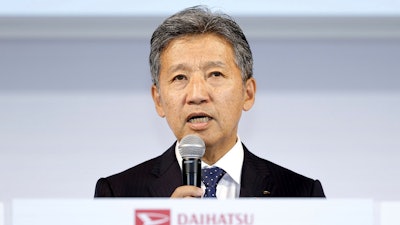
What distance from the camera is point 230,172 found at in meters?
2.55

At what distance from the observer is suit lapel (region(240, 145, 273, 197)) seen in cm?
253

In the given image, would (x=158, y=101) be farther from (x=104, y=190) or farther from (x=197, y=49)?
(x=104, y=190)

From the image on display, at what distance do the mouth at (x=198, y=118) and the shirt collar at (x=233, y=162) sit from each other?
0.45 feet

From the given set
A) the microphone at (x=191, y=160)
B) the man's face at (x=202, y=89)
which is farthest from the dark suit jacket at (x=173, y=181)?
the microphone at (x=191, y=160)

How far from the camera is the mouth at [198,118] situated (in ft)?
8.20

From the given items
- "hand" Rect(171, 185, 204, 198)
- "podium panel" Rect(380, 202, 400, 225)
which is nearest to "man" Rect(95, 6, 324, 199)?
"hand" Rect(171, 185, 204, 198)

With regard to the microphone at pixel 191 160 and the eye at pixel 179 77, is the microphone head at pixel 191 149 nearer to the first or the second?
the microphone at pixel 191 160

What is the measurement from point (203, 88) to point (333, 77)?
1178mm

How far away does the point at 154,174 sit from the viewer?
2.66 m

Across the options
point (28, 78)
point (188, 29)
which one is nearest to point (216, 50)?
point (188, 29)
